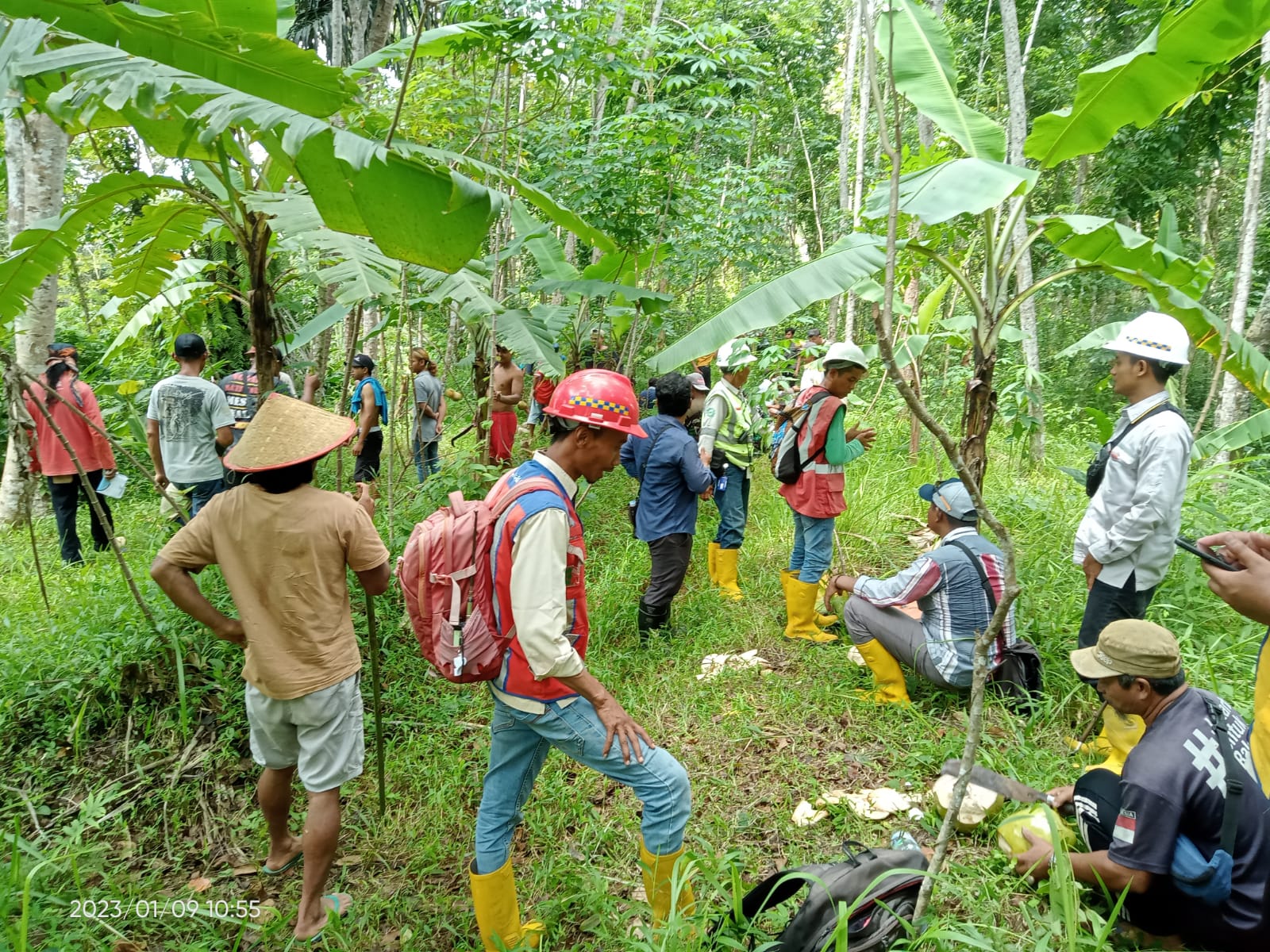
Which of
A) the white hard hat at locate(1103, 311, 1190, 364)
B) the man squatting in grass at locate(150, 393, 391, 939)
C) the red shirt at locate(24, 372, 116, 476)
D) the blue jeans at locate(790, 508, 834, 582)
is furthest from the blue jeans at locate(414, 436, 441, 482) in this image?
the white hard hat at locate(1103, 311, 1190, 364)

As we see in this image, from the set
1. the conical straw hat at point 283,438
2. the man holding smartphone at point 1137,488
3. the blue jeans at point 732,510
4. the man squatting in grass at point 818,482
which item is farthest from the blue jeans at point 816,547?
the conical straw hat at point 283,438

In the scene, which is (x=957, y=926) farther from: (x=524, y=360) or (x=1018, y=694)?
(x=524, y=360)

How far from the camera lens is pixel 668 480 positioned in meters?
4.43

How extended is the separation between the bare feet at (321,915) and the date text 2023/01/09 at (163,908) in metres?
0.23

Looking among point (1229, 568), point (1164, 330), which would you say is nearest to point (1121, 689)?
point (1229, 568)

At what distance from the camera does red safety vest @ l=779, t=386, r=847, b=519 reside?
14.4 ft

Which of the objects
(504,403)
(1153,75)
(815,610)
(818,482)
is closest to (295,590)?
(818,482)

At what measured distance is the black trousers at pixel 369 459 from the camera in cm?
707

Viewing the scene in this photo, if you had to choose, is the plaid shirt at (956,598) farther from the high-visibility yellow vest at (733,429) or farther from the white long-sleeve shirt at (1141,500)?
the high-visibility yellow vest at (733,429)

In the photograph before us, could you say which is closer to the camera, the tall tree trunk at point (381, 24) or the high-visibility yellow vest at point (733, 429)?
the high-visibility yellow vest at point (733, 429)

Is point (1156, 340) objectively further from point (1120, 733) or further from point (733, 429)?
point (733, 429)

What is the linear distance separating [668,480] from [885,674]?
5.55 ft

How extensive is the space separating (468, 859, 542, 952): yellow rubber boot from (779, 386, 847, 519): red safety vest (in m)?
2.88

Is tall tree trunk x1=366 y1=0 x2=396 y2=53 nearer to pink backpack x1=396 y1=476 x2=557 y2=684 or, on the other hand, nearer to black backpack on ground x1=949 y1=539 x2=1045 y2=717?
pink backpack x1=396 y1=476 x2=557 y2=684
